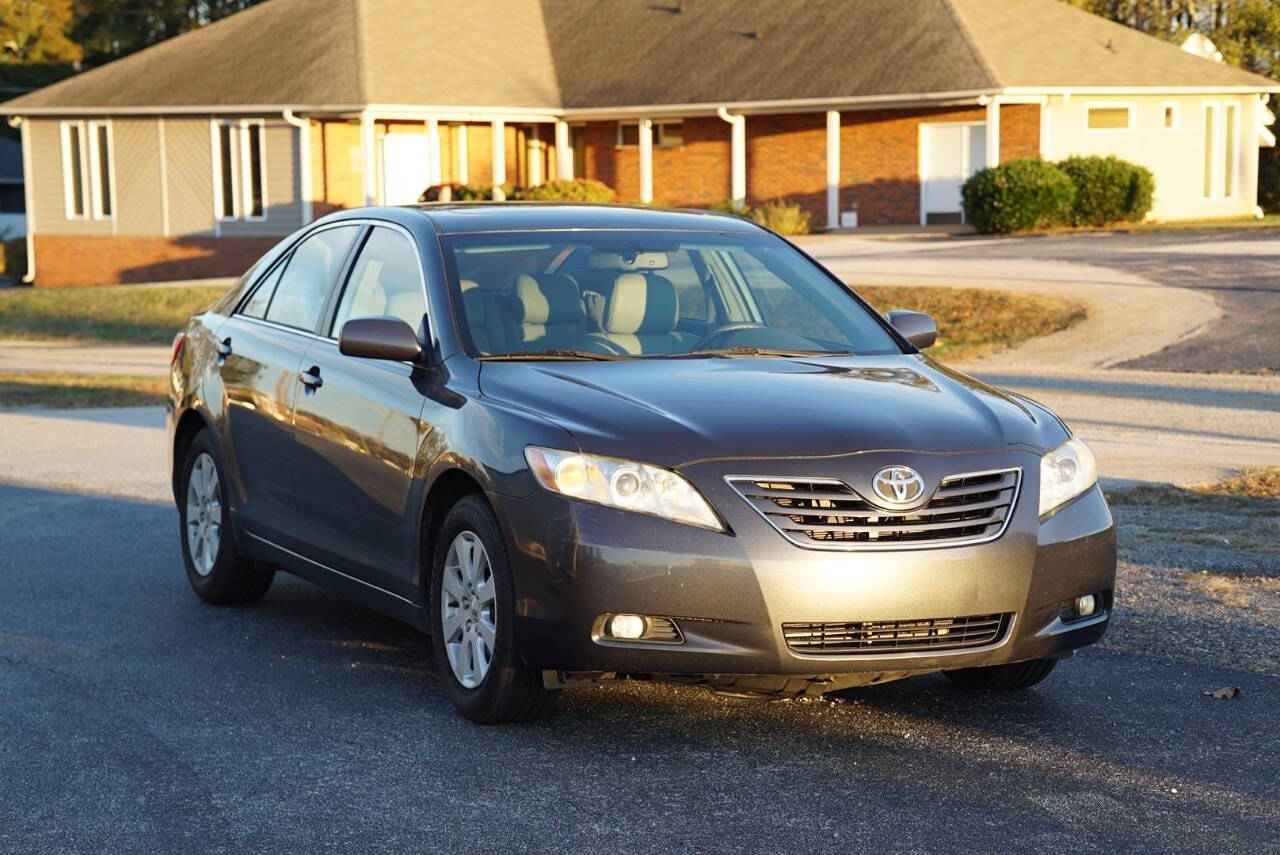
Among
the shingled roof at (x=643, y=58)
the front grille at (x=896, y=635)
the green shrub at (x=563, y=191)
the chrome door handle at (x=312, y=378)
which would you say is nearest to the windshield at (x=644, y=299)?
the chrome door handle at (x=312, y=378)

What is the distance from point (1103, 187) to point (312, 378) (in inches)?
1258

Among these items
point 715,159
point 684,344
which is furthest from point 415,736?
point 715,159

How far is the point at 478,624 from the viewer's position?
6152 mm

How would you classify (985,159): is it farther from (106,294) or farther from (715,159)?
(106,294)

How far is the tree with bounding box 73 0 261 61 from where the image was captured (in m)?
65.1

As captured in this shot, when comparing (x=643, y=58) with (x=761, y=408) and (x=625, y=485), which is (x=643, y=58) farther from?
(x=625, y=485)

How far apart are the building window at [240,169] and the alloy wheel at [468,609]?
36.1 m

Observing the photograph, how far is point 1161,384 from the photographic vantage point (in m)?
17.4

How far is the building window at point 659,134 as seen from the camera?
45.0 metres

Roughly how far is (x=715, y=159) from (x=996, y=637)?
39.3 meters

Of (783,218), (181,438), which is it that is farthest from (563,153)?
(181,438)

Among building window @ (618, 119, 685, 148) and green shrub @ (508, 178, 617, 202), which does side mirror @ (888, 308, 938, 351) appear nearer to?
green shrub @ (508, 178, 617, 202)

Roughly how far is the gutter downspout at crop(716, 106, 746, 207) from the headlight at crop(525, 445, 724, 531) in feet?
122

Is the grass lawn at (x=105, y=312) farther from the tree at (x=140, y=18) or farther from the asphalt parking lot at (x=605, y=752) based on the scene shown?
the tree at (x=140, y=18)
